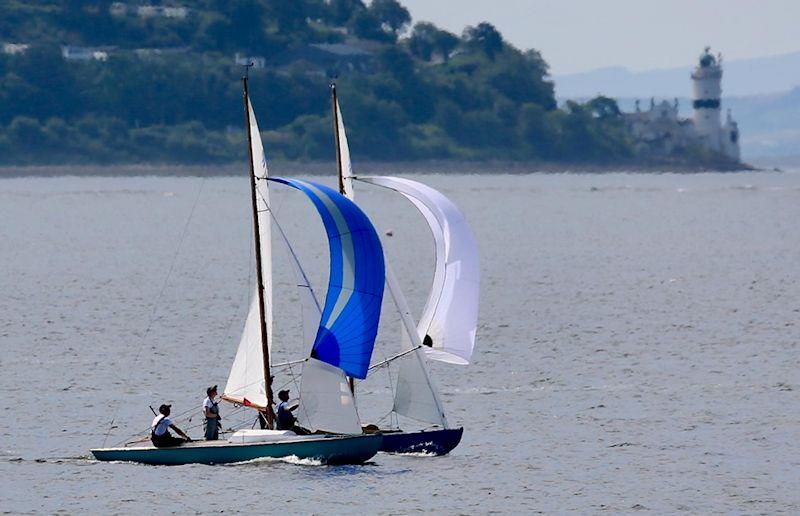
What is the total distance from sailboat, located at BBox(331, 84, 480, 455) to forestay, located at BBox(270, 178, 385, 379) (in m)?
1.43

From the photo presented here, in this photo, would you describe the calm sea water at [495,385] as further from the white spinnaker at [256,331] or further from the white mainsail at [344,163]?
the white mainsail at [344,163]

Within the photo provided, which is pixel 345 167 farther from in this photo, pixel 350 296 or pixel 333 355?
pixel 333 355

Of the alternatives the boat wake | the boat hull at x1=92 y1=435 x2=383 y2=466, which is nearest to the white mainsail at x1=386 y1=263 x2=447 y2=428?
the boat hull at x1=92 y1=435 x2=383 y2=466

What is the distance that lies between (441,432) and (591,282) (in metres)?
57.4

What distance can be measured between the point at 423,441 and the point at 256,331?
187 inches

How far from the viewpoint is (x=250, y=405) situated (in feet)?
141

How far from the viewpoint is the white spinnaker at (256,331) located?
4240 centimetres

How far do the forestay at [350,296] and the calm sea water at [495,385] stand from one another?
9.20ft

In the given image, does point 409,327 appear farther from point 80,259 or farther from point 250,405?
point 80,259

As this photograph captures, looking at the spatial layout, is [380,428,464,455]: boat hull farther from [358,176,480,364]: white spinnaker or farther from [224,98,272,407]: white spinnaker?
[224,98,272,407]: white spinnaker

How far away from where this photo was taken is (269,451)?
41.3 m

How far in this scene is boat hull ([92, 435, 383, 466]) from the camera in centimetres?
4116

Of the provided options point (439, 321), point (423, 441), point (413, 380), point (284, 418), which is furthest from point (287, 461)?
point (439, 321)

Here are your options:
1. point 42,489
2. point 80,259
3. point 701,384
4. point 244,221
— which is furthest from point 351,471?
point 244,221
